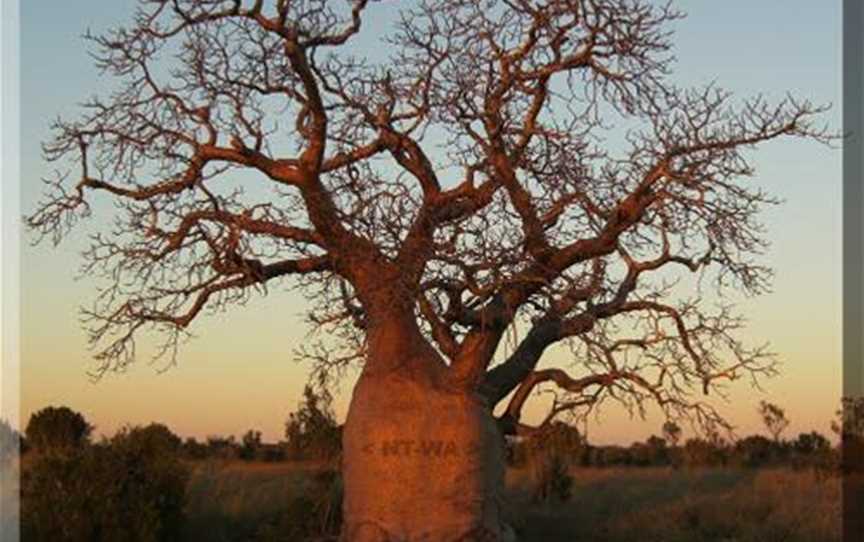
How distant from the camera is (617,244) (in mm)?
12039

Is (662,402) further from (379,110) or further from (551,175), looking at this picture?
(379,110)

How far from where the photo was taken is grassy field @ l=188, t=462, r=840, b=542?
1659 cm

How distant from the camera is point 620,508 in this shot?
20.5 metres

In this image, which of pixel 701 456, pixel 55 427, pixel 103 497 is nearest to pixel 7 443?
pixel 103 497

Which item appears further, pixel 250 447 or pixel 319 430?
pixel 250 447

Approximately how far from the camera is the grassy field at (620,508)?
54.4 ft

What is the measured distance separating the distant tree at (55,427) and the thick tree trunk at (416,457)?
10.7m

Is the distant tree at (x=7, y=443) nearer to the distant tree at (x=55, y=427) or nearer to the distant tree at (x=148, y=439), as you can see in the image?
the distant tree at (x=148, y=439)

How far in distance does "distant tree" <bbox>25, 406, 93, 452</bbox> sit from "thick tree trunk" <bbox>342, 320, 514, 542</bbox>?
10.7 m

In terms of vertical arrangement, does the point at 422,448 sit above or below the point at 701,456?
below

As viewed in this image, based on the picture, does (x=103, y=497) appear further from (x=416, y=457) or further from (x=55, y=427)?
(x=55, y=427)

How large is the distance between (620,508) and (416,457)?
9503mm

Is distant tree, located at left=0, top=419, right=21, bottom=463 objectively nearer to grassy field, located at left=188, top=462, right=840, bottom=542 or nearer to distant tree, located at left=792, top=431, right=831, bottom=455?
grassy field, located at left=188, top=462, right=840, bottom=542

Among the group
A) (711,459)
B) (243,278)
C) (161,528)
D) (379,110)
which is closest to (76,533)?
(161,528)
